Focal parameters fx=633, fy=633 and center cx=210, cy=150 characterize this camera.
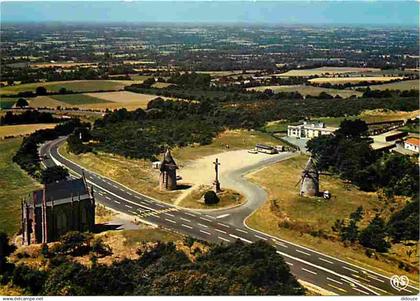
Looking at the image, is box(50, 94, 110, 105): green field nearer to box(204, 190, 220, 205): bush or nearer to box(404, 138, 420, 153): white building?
box(404, 138, 420, 153): white building

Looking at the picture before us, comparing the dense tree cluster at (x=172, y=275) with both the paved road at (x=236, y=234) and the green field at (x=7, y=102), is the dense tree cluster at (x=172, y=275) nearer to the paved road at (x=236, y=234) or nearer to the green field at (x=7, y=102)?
the paved road at (x=236, y=234)

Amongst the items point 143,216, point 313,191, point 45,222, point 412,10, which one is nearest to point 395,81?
point 412,10

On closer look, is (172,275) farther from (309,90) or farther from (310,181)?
(309,90)

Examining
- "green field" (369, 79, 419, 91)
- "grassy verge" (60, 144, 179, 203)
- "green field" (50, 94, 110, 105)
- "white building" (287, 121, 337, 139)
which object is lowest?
"grassy verge" (60, 144, 179, 203)

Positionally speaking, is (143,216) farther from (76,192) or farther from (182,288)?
(182,288)

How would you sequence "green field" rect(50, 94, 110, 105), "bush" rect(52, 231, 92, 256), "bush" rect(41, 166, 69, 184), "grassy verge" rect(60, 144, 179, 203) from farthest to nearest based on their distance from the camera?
"green field" rect(50, 94, 110, 105) → "grassy verge" rect(60, 144, 179, 203) → "bush" rect(41, 166, 69, 184) → "bush" rect(52, 231, 92, 256)

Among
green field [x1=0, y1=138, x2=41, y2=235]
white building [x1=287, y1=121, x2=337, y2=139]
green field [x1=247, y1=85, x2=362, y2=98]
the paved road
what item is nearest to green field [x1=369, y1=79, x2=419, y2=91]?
green field [x1=247, y1=85, x2=362, y2=98]

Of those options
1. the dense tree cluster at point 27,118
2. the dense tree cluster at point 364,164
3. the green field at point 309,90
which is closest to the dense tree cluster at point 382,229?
the dense tree cluster at point 364,164
